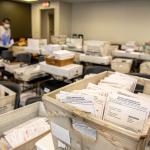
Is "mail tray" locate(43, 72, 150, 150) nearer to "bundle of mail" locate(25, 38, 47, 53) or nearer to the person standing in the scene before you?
"bundle of mail" locate(25, 38, 47, 53)

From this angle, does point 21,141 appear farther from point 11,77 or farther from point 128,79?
point 11,77

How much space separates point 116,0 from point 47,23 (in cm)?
316

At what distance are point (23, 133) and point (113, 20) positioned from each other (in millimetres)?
5245

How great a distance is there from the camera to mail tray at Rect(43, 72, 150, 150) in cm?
54

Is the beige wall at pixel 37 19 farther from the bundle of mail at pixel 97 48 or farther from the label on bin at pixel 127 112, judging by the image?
the label on bin at pixel 127 112

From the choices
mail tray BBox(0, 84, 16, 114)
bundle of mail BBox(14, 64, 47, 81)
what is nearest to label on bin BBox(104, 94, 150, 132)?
mail tray BBox(0, 84, 16, 114)

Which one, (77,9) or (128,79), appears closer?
(128,79)

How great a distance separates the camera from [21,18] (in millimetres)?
6918

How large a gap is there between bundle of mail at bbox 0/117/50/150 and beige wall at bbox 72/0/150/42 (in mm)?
4750

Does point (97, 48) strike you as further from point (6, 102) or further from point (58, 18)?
point (58, 18)

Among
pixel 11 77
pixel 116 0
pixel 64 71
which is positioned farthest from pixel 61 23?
pixel 64 71

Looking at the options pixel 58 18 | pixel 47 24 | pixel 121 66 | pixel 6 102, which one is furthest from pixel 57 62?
pixel 47 24

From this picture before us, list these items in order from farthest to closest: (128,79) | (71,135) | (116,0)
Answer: (116,0)
(128,79)
(71,135)

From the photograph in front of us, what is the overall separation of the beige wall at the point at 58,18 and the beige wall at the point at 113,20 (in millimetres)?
218
